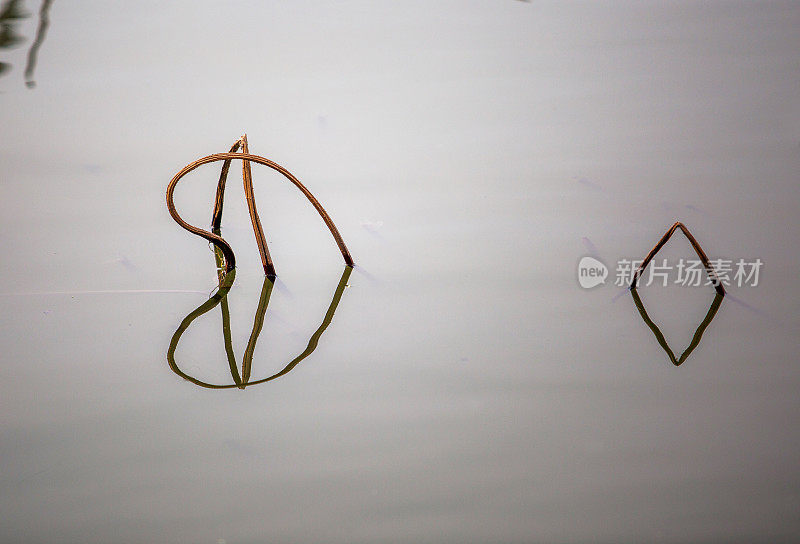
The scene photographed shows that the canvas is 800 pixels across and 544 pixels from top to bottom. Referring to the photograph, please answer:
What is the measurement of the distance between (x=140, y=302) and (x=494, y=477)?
2.14ft

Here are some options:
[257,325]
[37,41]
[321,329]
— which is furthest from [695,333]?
[37,41]

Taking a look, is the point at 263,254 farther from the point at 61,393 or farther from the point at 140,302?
the point at 61,393

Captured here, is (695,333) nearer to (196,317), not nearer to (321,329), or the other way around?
(321,329)

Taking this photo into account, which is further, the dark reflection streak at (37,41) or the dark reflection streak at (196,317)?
the dark reflection streak at (37,41)

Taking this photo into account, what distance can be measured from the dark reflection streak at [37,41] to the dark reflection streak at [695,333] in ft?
5.01

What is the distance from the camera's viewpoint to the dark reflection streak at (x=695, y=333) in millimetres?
1070

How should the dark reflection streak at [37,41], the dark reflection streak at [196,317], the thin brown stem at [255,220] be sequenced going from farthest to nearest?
1. the dark reflection streak at [37,41]
2. the thin brown stem at [255,220]
3. the dark reflection streak at [196,317]

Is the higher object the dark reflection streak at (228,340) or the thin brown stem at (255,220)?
the thin brown stem at (255,220)

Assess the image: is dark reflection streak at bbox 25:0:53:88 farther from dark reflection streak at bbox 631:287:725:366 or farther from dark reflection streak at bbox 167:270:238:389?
dark reflection streak at bbox 631:287:725:366

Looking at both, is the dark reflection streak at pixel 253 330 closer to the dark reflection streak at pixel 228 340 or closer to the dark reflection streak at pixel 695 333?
the dark reflection streak at pixel 228 340

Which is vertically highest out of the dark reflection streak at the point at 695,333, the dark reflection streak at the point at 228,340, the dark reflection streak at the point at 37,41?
the dark reflection streak at the point at 37,41

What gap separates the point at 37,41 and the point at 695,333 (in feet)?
6.00

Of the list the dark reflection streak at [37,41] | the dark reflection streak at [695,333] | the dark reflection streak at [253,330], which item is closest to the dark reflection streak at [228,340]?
the dark reflection streak at [253,330]

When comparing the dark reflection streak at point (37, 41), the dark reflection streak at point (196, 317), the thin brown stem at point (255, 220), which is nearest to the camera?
the dark reflection streak at point (196, 317)
